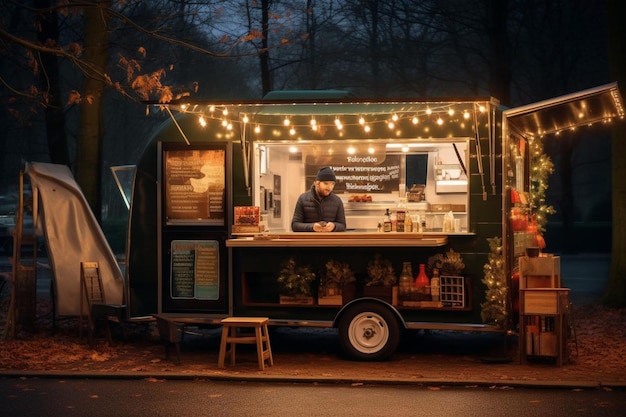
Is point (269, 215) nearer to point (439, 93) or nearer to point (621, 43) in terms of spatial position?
point (621, 43)

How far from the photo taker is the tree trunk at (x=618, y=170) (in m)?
15.8

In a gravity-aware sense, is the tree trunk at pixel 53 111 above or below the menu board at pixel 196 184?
above

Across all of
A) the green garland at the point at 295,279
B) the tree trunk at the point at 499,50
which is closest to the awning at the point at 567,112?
the green garland at the point at 295,279

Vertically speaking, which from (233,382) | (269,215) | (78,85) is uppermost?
(78,85)

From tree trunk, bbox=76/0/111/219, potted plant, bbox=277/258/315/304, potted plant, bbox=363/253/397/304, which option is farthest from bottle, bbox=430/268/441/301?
tree trunk, bbox=76/0/111/219

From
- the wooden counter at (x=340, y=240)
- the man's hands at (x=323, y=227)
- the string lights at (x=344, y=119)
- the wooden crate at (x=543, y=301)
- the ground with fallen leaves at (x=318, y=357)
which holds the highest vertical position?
the string lights at (x=344, y=119)

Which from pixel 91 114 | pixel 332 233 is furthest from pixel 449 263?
pixel 91 114

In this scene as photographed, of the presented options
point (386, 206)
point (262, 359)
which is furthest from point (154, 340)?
point (386, 206)

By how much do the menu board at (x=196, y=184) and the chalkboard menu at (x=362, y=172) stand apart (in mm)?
3100

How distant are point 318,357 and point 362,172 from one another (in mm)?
4107

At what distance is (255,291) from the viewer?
40.2ft

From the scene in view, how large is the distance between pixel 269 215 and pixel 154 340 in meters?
2.38

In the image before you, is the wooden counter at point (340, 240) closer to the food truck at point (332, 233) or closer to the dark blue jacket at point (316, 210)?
the food truck at point (332, 233)

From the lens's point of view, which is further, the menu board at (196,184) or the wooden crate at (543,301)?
the menu board at (196,184)
